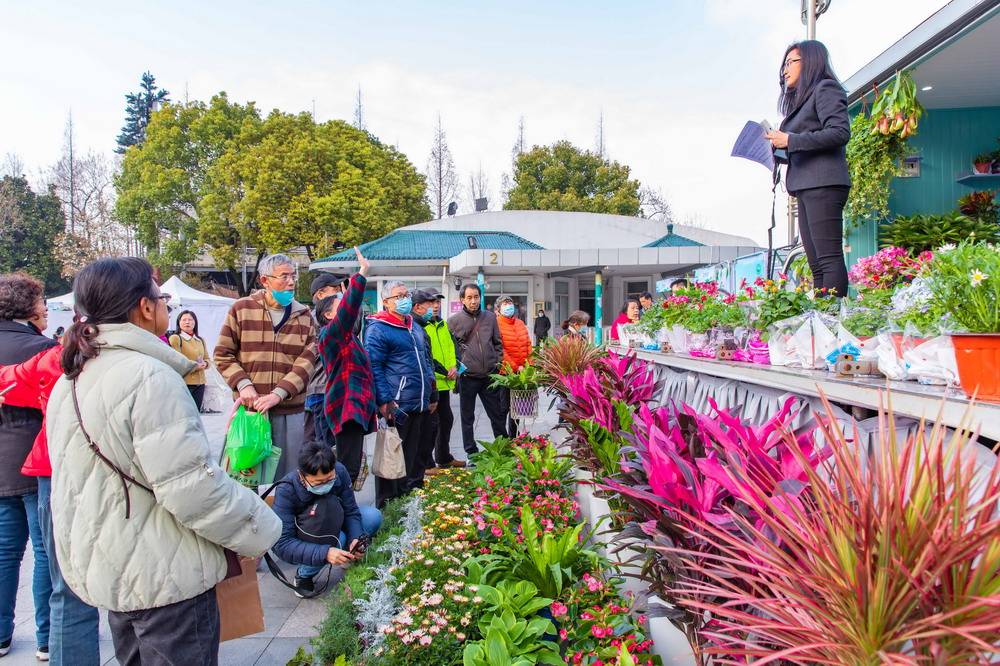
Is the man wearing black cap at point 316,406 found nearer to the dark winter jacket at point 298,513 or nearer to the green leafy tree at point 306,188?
the dark winter jacket at point 298,513

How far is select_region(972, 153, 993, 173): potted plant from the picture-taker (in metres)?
6.67

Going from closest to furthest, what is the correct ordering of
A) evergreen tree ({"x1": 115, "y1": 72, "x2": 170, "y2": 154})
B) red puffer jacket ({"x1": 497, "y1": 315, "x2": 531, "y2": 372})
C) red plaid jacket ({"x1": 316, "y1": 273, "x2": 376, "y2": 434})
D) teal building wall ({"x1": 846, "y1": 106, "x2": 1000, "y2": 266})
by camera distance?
1. red plaid jacket ({"x1": 316, "y1": 273, "x2": 376, "y2": 434})
2. teal building wall ({"x1": 846, "y1": 106, "x2": 1000, "y2": 266})
3. red puffer jacket ({"x1": 497, "y1": 315, "x2": 531, "y2": 372})
4. evergreen tree ({"x1": 115, "y1": 72, "x2": 170, "y2": 154})

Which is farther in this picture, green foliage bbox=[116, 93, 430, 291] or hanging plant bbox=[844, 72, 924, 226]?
green foliage bbox=[116, 93, 430, 291]

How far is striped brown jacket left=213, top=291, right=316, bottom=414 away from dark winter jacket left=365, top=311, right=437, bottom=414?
1075 millimetres

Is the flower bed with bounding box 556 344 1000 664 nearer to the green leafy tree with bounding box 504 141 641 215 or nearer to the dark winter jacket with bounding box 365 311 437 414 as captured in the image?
the dark winter jacket with bounding box 365 311 437 414

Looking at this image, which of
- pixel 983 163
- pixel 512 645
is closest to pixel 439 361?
pixel 512 645

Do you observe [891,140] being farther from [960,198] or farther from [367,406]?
[367,406]

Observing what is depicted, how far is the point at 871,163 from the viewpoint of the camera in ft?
20.7

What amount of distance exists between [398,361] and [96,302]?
134 inches

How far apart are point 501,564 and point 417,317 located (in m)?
3.47

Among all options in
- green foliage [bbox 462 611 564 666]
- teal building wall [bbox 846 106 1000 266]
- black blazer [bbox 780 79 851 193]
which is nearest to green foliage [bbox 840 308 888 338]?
black blazer [bbox 780 79 851 193]

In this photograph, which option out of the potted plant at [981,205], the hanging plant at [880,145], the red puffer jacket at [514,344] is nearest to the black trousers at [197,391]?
the red puffer jacket at [514,344]

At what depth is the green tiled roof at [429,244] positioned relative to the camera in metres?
22.1

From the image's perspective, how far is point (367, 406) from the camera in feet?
15.3
